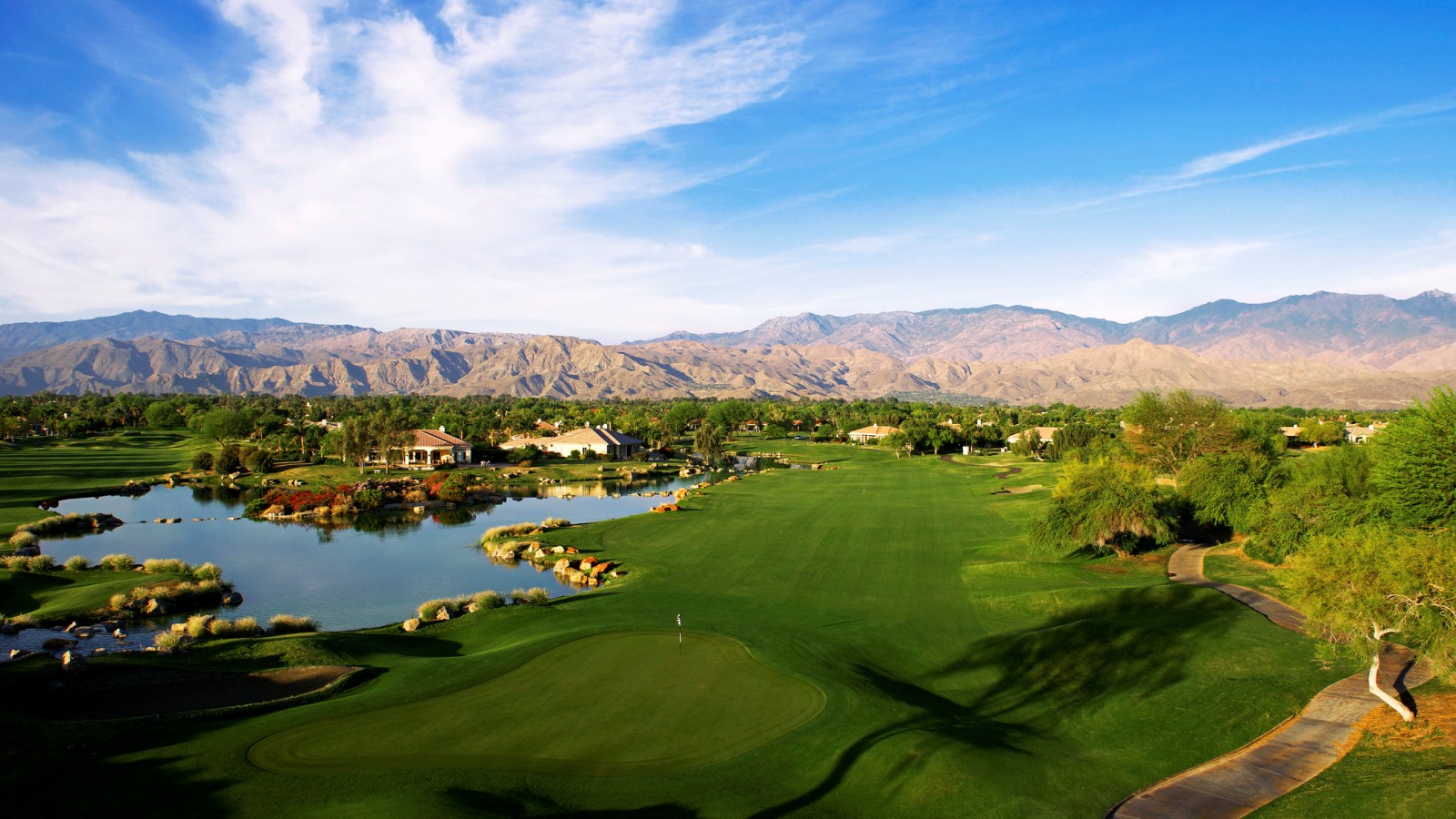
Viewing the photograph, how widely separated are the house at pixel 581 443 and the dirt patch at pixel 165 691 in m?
83.5

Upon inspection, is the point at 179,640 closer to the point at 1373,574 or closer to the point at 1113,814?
the point at 1113,814

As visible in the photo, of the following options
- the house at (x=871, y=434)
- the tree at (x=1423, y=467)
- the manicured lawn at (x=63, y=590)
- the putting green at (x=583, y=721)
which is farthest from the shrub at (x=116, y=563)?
the house at (x=871, y=434)

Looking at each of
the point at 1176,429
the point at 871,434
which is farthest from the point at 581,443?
the point at 1176,429

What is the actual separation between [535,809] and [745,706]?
698cm

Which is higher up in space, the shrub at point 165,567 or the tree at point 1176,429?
the tree at point 1176,429

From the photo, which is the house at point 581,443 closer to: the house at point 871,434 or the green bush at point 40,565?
the house at point 871,434

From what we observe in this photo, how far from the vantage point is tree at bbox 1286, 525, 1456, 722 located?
17.9 metres

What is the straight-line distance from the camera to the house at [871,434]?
456 ft

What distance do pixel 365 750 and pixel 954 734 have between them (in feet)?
42.7

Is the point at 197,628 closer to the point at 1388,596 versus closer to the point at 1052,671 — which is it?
the point at 1052,671

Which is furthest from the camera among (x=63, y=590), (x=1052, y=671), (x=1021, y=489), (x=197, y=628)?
(x=1021, y=489)

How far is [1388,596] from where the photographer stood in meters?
18.0

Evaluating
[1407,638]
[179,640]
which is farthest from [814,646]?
[179,640]

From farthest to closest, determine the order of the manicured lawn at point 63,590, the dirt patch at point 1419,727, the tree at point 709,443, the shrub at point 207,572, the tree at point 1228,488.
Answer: the tree at point 709,443 < the tree at point 1228,488 < the shrub at point 207,572 < the manicured lawn at point 63,590 < the dirt patch at point 1419,727
